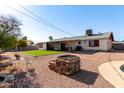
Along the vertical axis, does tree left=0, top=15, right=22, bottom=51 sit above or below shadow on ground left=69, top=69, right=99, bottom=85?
above

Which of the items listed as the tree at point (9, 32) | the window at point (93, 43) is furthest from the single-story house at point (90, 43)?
the tree at point (9, 32)

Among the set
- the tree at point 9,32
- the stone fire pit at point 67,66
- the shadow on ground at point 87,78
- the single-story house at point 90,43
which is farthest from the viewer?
the single-story house at point 90,43

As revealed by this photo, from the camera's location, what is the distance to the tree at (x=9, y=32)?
12.4m

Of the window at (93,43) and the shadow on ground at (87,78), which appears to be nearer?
the shadow on ground at (87,78)

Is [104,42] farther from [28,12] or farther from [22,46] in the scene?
[22,46]

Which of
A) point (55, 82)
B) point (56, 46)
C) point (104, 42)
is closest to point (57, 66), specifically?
point (55, 82)

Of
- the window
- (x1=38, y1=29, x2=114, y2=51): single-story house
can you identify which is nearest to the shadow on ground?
(x1=38, y1=29, x2=114, y2=51): single-story house

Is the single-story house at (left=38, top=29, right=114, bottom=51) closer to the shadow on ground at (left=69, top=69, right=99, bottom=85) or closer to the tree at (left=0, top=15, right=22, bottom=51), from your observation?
the tree at (left=0, top=15, right=22, bottom=51)

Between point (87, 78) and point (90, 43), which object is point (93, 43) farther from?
point (87, 78)

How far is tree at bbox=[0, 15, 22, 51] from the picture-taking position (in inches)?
488

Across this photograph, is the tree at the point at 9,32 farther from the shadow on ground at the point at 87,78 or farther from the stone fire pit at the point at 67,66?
the shadow on ground at the point at 87,78

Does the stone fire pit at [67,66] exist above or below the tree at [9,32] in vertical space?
below

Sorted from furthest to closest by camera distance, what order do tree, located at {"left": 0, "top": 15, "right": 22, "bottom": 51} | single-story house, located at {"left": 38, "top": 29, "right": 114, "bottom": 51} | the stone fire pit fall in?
single-story house, located at {"left": 38, "top": 29, "right": 114, "bottom": 51}, tree, located at {"left": 0, "top": 15, "right": 22, "bottom": 51}, the stone fire pit
